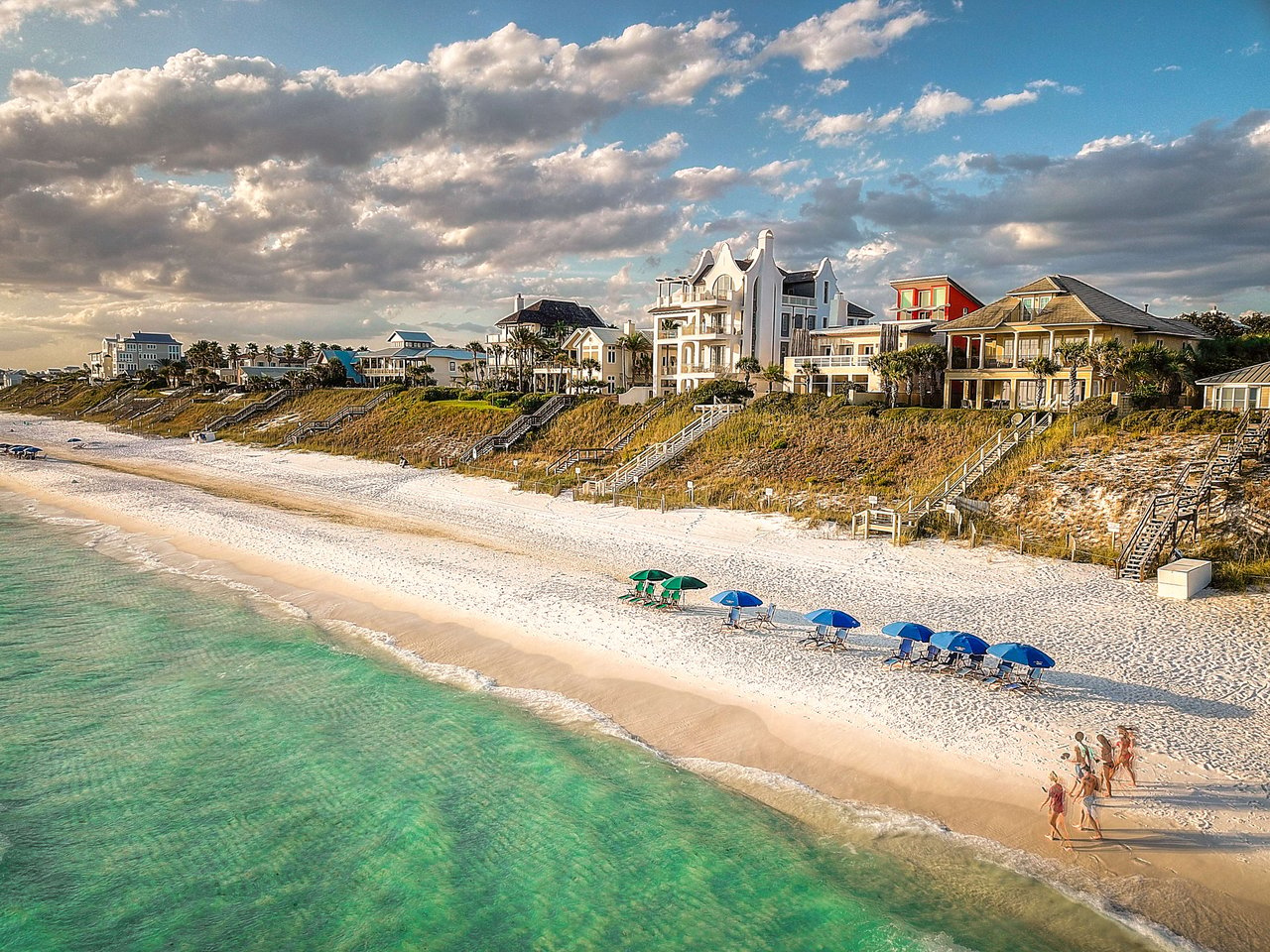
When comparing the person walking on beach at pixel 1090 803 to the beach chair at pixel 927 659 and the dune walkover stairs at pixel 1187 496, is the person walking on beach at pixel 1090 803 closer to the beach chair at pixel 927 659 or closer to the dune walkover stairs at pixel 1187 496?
the beach chair at pixel 927 659

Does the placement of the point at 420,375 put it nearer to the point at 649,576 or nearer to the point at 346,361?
the point at 346,361

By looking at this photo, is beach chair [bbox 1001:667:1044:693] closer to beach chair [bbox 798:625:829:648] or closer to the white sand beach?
the white sand beach

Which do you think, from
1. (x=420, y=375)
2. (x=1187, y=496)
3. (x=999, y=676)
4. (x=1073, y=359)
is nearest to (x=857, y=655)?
(x=999, y=676)

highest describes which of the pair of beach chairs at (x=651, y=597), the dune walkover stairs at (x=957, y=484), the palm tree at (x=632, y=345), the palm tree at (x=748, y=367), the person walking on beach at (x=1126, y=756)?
the palm tree at (x=632, y=345)

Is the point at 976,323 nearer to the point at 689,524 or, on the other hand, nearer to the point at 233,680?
the point at 689,524

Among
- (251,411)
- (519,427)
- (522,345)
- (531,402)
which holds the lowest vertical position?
(519,427)

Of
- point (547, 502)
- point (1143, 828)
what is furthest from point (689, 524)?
point (1143, 828)

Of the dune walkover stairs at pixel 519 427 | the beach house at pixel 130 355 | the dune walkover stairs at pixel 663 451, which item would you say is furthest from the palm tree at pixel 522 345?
the beach house at pixel 130 355

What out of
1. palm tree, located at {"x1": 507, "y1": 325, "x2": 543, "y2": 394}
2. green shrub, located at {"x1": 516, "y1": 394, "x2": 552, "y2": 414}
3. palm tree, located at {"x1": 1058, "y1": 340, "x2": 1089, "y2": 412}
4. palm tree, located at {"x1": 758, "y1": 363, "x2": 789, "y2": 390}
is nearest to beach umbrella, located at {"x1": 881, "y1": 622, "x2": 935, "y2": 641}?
palm tree, located at {"x1": 1058, "y1": 340, "x2": 1089, "y2": 412}
